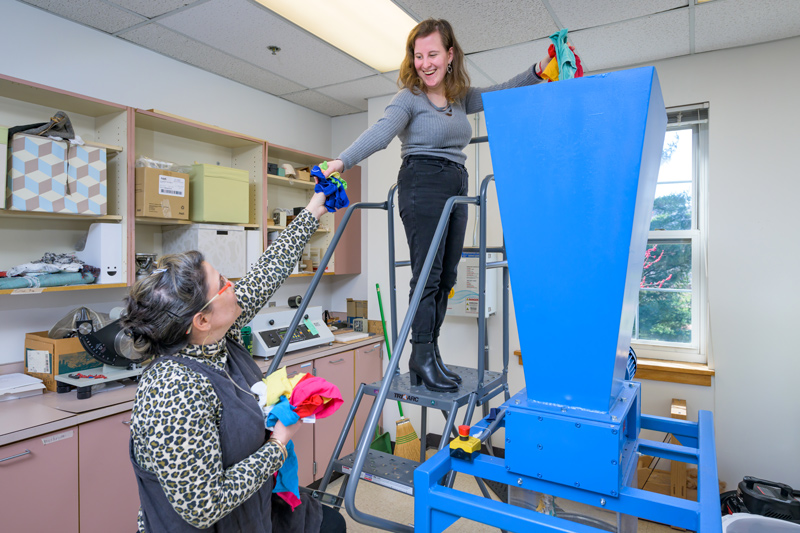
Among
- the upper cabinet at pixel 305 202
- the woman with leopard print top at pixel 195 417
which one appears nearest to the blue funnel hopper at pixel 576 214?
the woman with leopard print top at pixel 195 417

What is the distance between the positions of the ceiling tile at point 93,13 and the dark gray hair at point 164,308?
1.98 meters

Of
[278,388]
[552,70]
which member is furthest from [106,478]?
[552,70]

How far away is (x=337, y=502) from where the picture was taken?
149 cm

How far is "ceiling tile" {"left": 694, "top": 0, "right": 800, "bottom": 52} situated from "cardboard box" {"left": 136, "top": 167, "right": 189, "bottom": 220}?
2792mm

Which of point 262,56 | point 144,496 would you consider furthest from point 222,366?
point 262,56

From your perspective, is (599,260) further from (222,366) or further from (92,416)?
(92,416)

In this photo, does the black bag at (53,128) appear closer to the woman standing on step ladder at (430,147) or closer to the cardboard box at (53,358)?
the cardboard box at (53,358)

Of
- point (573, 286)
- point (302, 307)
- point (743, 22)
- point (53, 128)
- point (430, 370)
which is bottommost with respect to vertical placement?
point (430, 370)

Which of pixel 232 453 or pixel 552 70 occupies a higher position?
pixel 552 70

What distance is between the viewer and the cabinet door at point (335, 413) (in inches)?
124

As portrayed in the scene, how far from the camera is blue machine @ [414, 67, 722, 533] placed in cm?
94

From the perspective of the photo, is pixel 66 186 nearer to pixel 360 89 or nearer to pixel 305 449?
pixel 305 449

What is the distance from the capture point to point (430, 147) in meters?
1.65

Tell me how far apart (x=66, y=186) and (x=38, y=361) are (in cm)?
83
